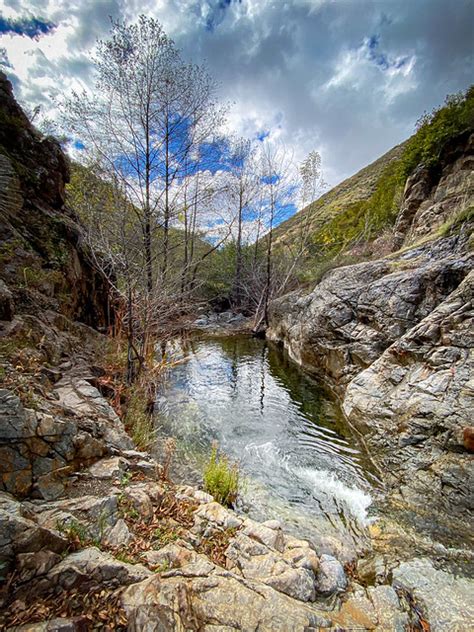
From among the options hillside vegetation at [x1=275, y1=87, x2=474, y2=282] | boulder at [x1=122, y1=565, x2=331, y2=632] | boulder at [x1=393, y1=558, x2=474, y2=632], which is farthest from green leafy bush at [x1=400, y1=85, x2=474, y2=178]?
boulder at [x1=122, y1=565, x2=331, y2=632]

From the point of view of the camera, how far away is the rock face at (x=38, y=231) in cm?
496

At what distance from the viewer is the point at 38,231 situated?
578 cm

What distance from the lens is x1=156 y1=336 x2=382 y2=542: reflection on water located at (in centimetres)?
387

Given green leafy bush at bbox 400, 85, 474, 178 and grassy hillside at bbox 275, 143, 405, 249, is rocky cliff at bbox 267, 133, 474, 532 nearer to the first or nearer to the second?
green leafy bush at bbox 400, 85, 474, 178

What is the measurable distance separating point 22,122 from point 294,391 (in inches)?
401

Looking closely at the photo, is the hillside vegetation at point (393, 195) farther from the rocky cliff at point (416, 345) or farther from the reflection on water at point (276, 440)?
the reflection on water at point (276, 440)

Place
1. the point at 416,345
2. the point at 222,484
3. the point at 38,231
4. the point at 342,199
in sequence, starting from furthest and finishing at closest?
the point at 342,199 → the point at 38,231 → the point at 416,345 → the point at 222,484

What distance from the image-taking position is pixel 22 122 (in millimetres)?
6336

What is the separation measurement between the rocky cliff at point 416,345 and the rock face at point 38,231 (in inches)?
271

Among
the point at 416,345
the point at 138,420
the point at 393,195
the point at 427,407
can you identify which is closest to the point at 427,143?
the point at 393,195

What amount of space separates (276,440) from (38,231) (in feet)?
22.6

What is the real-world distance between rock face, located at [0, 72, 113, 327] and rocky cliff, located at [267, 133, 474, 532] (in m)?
6.89

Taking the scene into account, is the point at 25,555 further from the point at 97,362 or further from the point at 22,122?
the point at 22,122

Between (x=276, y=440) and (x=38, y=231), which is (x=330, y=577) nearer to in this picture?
(x=276, y=440)
